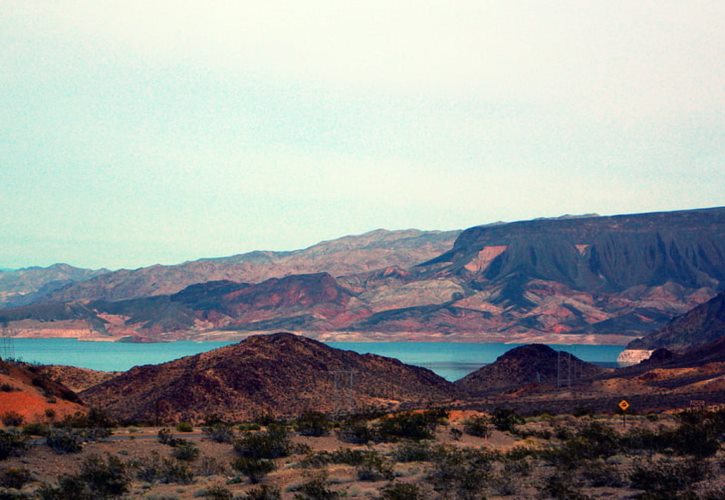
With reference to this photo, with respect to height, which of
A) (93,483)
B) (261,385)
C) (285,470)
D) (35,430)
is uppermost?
(35,430)

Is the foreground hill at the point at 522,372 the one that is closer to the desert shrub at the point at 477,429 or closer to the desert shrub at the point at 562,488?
the desert shrub at the point at 477,429

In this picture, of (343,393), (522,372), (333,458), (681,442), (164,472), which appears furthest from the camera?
(522,372)

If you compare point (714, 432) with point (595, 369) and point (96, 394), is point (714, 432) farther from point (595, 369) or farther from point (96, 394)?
point (595, 369)

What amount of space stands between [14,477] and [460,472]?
14.3 meters

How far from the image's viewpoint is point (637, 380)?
112312 mm

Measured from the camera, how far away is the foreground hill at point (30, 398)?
5378 centimetres

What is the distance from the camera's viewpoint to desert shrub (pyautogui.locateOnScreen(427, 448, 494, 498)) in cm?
2847

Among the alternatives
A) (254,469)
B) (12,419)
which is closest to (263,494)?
(254,469)

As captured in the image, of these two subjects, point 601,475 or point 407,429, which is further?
point 407,429

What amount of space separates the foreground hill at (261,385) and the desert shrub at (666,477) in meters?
55.3

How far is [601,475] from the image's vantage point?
29.4m

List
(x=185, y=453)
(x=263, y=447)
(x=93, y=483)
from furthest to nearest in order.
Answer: (x=263, y=447), (x=185, y=453), (x=93, y=483)

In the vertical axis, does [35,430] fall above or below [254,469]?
above

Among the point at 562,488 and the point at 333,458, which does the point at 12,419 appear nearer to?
the point at 333,458
